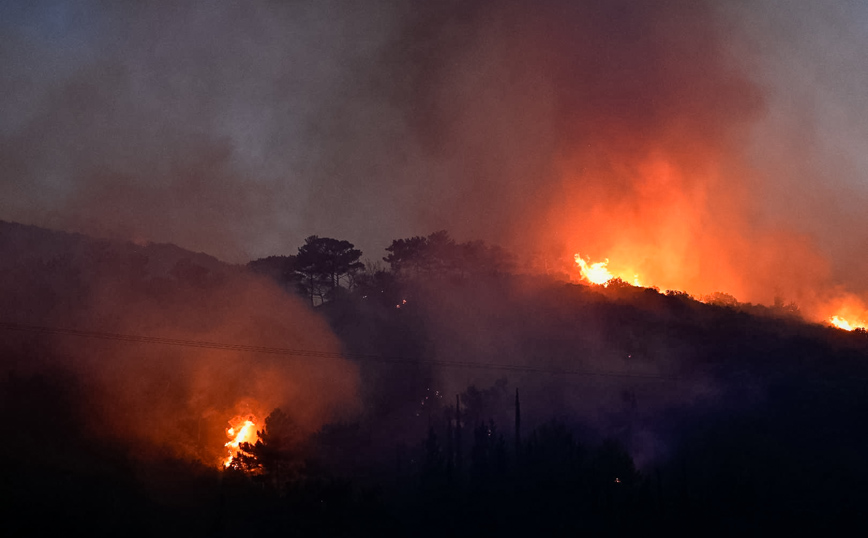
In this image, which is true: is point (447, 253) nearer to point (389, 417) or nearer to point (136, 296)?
point (389, 417)

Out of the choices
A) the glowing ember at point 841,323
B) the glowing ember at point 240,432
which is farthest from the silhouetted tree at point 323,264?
the glowing ember at point 841,323

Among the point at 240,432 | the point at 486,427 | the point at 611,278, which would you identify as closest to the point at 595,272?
the point at 611,278

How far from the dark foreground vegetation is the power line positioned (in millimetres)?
659

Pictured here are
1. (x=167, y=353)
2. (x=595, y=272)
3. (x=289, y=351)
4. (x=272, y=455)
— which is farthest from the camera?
(x=595, y=272)

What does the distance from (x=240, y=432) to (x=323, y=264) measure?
49083 mm

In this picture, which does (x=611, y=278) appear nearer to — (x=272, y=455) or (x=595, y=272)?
(x=595, y=272)

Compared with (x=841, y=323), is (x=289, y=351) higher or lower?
lower

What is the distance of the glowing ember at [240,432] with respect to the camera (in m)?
75.1

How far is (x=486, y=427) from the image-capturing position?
81.9 meters

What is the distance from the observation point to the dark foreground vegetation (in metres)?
62.0

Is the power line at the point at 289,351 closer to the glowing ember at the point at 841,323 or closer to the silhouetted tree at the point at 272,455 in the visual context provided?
the silhouetted tree at the point at 272,455

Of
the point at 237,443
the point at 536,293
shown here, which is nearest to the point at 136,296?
the point at 237,443

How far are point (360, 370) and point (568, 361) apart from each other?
29180mm

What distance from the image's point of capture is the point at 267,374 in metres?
89.3
